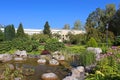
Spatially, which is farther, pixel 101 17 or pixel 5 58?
pixel 101 17

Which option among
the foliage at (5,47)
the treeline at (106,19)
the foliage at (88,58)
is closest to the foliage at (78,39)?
the treeline at (106,19)

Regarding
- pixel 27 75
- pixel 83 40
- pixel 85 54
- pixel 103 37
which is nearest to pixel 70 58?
pixel 85 54

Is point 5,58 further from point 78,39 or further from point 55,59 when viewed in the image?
point 78,39

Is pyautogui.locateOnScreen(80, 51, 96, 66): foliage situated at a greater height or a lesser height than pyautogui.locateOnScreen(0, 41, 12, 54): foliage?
lesser

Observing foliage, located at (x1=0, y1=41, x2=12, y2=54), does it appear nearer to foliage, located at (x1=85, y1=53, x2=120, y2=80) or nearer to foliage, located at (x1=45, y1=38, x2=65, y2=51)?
foliage, located at (x1=45, y1=38, x2=65, y2=51)

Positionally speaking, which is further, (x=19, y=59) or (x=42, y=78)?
(x=19, y=59)

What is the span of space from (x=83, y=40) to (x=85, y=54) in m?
27.0

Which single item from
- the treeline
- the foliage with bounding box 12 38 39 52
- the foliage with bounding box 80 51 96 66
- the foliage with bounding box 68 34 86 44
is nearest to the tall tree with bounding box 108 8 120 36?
the treeline

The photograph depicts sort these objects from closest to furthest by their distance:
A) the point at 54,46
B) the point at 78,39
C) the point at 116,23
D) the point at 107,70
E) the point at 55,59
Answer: the point at 107,70 → the point at 55,59 → the point at 54,46 → the point at 78,39 → the point at 116,23

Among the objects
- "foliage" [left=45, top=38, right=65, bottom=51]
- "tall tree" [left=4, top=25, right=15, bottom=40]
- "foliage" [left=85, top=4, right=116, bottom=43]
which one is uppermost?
"foliage" [left=85, top=4, right=116, bottom=43]

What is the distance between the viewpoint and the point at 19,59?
17.5 meters

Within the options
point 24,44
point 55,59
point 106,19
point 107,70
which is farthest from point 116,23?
point 107,70

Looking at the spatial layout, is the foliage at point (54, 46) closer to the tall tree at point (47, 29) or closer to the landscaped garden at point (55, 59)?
the landscaped garden at point (55, 59)

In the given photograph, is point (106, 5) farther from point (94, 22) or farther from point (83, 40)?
point (83, 40)
